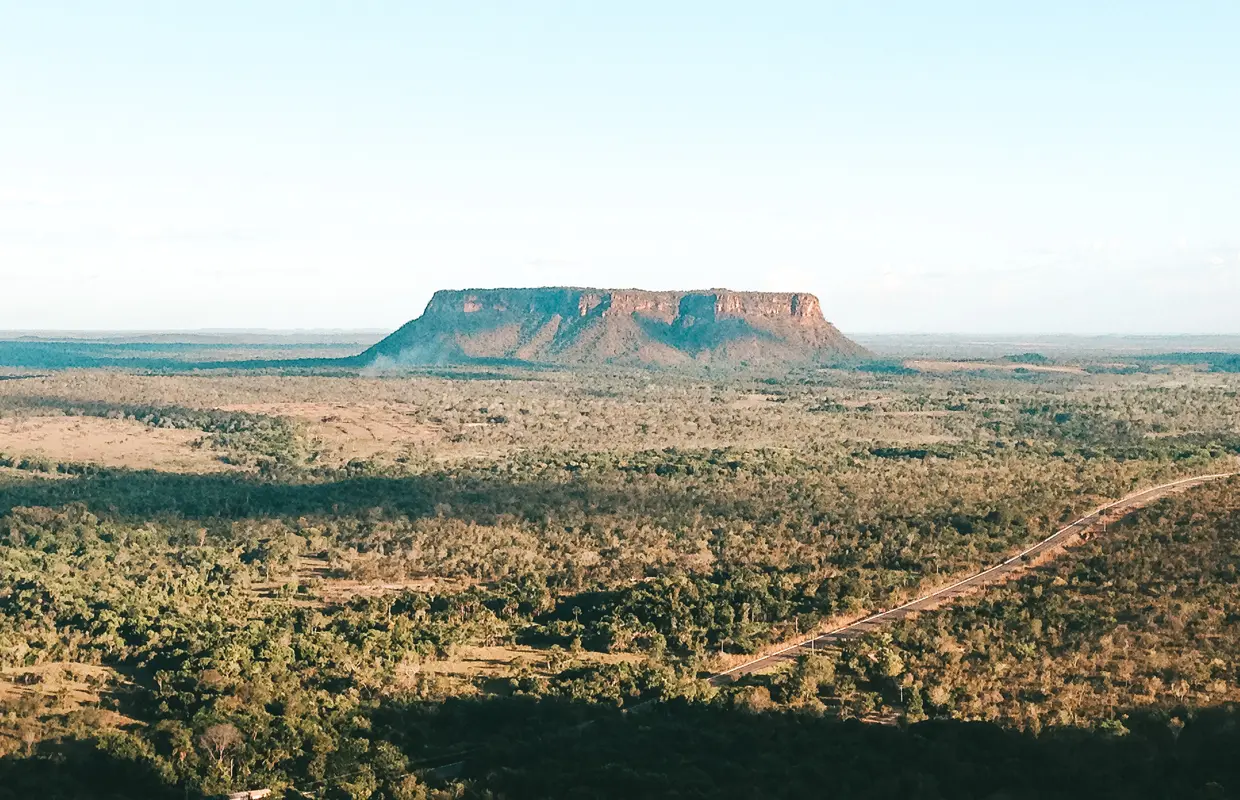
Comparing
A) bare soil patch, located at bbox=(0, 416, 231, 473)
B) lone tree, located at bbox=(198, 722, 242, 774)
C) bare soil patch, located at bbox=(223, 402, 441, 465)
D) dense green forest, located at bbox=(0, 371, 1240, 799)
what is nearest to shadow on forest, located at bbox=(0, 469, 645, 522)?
dense green forest, located at bbox=(0, 371, 1240, 799)

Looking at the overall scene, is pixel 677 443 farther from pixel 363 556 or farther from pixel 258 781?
pixel 258 781

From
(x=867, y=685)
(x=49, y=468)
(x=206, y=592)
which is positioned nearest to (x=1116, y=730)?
(x=867, y=685)

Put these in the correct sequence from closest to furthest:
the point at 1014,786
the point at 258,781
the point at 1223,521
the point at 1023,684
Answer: the point at 1014,786
the point at 258,781
the point at 1023,684
the point at 1223,521

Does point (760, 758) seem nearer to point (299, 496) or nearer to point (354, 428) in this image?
point (299, 496)

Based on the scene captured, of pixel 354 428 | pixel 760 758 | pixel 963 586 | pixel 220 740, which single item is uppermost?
pixel 354 428

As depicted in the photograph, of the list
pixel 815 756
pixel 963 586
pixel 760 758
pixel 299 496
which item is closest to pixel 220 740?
pixel 760 758

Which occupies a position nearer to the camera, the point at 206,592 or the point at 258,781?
the point at 258,781
